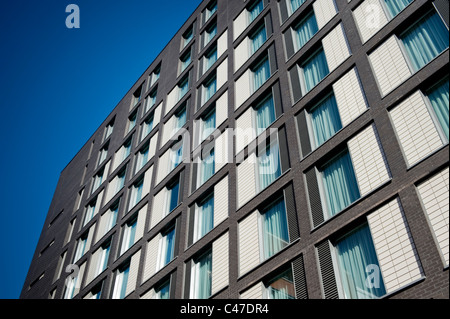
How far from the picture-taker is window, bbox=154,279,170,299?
24267 mm

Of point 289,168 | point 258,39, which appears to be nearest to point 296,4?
point 258,39

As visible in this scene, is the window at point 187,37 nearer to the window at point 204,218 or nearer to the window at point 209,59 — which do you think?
the window at point 209,59

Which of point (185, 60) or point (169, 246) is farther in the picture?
point (185, 60)

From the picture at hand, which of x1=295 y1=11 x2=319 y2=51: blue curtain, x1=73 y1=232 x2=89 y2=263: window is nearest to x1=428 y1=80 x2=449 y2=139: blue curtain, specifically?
x1=295 y1=11 x2=319 y2=51: blue curtain

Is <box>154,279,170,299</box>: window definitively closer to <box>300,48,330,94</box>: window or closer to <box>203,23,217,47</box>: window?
<box>300,48,330,94</box>: window

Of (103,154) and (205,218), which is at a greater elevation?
(103,154)

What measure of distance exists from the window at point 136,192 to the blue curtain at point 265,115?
12.0 metres

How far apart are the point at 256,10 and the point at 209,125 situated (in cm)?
931

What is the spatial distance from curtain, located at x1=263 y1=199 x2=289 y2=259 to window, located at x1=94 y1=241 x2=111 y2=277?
1565 centimetres

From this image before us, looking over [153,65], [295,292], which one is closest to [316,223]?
[295,292]

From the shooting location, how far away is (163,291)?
24.6 m

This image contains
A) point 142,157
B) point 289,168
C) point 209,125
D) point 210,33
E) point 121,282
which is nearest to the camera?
point 289,168

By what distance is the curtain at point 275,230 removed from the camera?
63.0 ft

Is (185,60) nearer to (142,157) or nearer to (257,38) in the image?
(142,157)
